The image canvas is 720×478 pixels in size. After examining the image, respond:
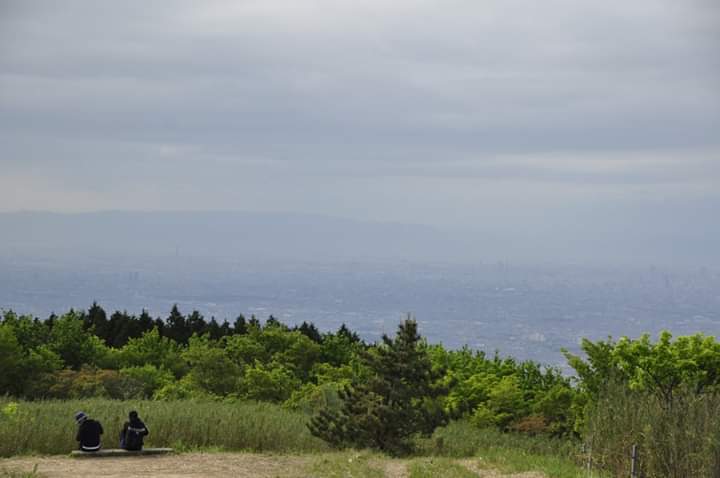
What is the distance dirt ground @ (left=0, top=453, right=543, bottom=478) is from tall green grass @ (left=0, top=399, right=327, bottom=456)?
649 millimetres

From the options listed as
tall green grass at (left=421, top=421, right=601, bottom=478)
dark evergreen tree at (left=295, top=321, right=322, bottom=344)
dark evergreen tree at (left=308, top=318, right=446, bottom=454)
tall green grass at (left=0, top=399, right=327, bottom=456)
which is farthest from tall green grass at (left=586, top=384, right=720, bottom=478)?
dark evergreen tree at (left=295, top=321, right=322, bottom=344)

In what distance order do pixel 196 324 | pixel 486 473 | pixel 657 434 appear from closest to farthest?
pixel 657 434 → pixel 486 473 → pixel 196 324

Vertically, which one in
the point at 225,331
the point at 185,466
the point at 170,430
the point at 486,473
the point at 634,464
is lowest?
the point at 185,466

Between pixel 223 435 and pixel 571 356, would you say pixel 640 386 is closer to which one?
pixel 571 356

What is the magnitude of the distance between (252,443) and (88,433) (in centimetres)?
287

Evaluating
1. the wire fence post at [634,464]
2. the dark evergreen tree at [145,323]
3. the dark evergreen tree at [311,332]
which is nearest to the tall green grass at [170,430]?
the wire fence post at [634,464]

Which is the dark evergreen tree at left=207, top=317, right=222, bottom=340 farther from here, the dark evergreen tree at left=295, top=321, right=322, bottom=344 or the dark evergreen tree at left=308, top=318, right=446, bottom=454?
the dark evergreen tree at left=308, top=318, right=446, bottom=454

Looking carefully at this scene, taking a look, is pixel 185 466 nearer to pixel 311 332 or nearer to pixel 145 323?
pixel 145 323

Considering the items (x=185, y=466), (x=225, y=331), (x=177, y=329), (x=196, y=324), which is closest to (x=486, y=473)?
(x=185, y=466)

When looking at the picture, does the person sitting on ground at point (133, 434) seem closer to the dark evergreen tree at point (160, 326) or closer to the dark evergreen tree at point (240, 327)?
the dark evergreen tree at point (240, 327)

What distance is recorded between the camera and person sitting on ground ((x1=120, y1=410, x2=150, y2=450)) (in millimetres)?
14859

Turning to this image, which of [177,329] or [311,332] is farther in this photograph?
[311,332]

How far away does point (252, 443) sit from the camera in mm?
16109

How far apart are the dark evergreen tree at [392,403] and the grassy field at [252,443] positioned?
0.49 m
